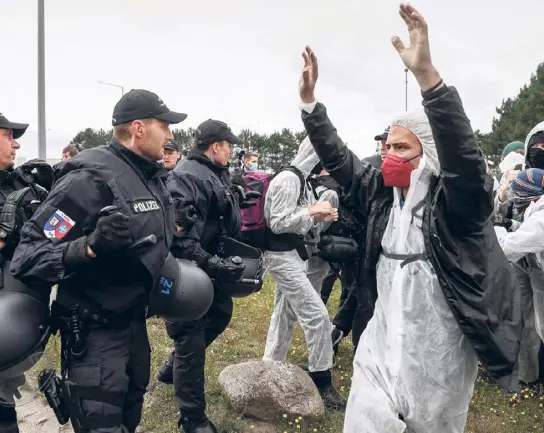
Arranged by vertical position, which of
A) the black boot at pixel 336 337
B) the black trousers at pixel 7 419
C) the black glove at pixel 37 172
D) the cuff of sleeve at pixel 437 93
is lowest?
the black boot at pixel 336 337

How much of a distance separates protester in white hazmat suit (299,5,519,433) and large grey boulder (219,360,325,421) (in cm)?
154

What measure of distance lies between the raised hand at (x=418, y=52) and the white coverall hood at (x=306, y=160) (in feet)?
8.54

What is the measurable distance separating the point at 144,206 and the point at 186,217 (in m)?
0.93

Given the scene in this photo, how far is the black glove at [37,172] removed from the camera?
3.36 metres

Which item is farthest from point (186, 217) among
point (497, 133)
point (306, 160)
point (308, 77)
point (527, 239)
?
point (497, 133)

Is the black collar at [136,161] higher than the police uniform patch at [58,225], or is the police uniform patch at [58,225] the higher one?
the black collar at [136,161]

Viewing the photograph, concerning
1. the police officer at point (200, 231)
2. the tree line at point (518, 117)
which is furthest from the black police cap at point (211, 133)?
the tree line at point (518, 117)

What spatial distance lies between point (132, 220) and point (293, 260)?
88.7 inches

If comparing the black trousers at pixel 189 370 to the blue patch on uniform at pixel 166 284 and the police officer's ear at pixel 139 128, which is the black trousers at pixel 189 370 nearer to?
the blue patch on uniform at pixel 166 284

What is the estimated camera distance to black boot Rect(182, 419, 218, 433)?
3932mm

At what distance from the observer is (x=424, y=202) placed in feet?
8.64

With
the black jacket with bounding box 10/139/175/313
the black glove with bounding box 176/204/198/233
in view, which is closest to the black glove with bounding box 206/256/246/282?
the black glove with bounding box 176/204/198/233

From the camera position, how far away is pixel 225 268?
372 cm

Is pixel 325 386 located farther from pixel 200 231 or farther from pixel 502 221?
pixel 502 221
